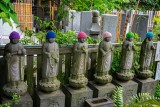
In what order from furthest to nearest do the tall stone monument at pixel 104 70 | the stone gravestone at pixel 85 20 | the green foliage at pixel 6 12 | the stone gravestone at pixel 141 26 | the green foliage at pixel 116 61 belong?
1. the stone gravestone at pixel 141 26
2. the stone gravestone at pixel 85 20
3. the green foliage at pixel 116 61
4. the tall stone monument at pixel 104 70
5. the green foliage at pixel 6 12

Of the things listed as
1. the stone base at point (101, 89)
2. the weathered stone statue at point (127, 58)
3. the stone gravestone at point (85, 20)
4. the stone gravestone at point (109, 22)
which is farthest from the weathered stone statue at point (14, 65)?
the stone gravestone at point (85, 20)

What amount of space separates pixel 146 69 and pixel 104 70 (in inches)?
47.0

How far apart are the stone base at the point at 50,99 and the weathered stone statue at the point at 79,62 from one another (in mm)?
359

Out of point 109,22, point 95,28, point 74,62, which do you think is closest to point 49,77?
point 74,62

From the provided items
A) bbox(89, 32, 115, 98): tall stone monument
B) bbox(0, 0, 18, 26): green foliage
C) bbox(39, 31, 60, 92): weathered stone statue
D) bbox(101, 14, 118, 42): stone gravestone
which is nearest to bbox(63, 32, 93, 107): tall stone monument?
bbox(89, 32, 115, 98): tall stone monument

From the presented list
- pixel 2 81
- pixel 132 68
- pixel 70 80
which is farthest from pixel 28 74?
pixel 132 68

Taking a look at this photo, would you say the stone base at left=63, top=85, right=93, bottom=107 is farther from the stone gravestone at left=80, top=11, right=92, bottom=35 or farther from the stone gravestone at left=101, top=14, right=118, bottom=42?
the stone gravestone at left=80, top=11, right=92, bottom=35

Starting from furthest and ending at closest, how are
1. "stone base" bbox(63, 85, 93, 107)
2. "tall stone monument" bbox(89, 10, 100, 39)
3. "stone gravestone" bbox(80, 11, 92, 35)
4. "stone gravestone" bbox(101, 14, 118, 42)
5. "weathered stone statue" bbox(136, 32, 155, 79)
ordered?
"stone gravestone" bbox(80, 11, 92, 35) < "stone gravestone" bbox(101, 14, 118, 42) < "tall stone monument" bbox(89, 10, 100, 39) < "weathered stone statue" bbox(136, 32, 155, 79) < "stone base" bbox(63, 85, 93, 107)

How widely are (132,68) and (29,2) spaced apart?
28.2 ft

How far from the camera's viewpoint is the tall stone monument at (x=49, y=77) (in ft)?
11.7

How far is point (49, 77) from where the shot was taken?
3.68 m

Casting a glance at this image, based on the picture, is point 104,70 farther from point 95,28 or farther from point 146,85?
point 95,28

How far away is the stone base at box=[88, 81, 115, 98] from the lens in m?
4.21

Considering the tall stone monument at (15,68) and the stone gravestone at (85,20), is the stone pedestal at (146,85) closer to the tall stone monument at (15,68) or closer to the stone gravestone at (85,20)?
the tall stone monument at (15,68)
